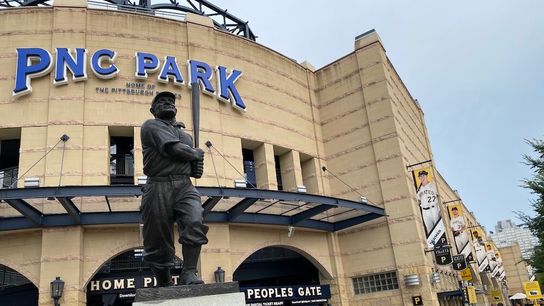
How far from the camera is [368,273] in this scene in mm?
22266

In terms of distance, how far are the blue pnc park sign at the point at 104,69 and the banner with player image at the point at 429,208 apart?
9.52 metres

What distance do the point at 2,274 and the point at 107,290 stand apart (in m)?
7.61

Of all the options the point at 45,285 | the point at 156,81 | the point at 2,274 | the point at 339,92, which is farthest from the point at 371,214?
the point at 2,274

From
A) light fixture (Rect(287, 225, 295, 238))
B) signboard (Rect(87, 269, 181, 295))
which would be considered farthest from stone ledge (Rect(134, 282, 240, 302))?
light fixture (Rect(287, 225, 295, 238))

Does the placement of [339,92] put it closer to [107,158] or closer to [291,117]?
[291,117]

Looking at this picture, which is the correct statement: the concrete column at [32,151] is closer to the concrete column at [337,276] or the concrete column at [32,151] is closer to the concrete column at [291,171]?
the concrete column at [291,171]

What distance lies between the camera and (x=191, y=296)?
6129mm

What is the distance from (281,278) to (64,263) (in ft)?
40.9

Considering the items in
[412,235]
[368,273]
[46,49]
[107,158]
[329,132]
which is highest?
[46,49]

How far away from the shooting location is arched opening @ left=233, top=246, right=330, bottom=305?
19.9 m

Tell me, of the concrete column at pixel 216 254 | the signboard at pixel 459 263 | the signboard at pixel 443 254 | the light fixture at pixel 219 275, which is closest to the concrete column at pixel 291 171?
the concrete column at pixel 216 254

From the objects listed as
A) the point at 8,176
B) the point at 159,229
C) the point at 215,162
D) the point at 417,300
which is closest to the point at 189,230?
the point at 159,229

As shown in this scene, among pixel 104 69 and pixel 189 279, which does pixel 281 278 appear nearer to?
pixel 104 69

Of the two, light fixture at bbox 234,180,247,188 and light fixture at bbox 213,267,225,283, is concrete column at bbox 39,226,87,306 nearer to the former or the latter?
light fixture at bbox 213,267,225,283
